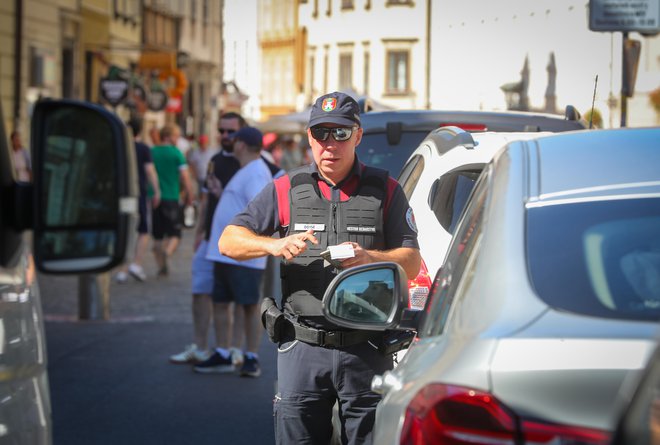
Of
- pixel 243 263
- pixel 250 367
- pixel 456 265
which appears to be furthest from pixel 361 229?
pixel 250 367

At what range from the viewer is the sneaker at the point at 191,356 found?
10.3 metres

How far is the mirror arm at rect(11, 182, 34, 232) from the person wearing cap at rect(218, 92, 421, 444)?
1.95m

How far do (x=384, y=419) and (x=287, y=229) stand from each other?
1.99 m

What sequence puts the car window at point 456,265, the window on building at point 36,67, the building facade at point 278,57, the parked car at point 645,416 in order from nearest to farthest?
the parked car at point 645,416
the car window at point 456,265
the window on building at point 36,67
the building facade at point 278,57

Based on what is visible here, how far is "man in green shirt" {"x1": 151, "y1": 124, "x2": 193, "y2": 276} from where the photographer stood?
17188mm

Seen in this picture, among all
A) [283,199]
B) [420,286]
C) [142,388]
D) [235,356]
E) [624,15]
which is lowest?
[142,388]

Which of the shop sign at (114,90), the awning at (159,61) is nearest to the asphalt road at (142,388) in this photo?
the shop sign at (114,90)

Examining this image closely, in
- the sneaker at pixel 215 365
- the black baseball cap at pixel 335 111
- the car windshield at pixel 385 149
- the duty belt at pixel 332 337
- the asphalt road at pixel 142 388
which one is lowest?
the asphalt road at pixel 142 388

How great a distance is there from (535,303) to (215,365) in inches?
295

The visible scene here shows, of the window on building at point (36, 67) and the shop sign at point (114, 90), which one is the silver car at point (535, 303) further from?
the shop sign at point (114, 90)

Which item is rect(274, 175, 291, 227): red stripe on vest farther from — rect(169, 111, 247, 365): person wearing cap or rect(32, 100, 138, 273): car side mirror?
rect(169, 111, 247, 365): person wearing cap

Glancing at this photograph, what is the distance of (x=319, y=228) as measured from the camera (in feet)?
16.7

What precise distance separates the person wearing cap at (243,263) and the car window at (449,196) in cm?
327

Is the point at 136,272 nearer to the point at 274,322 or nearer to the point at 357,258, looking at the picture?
the point at 274,322
